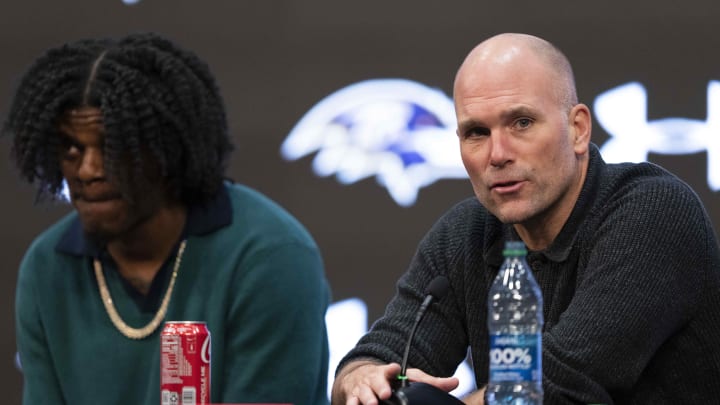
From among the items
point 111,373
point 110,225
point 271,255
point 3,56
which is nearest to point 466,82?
point 271,255

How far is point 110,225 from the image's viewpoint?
2.96m

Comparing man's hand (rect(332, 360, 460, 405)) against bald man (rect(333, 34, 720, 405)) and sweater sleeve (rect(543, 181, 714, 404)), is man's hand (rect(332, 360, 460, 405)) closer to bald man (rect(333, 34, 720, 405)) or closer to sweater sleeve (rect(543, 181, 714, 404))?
bald man (rect(333, 34, 720, 405))

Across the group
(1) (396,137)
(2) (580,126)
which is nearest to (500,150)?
(2) (580,126)

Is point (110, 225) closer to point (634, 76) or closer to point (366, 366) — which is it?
point (366, 366)

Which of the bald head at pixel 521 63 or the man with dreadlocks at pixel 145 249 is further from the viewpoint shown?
the man with dreadlocks at pixel 145 249

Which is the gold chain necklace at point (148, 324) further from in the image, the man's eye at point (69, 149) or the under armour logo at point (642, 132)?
the under armour logo at point (642, 132)

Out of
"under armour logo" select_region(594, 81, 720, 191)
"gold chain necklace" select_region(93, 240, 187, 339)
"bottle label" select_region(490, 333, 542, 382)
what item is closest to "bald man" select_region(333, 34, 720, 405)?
"bottle label" select_region(490, 333, 542, 382)

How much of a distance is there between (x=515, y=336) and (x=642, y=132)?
1841mm

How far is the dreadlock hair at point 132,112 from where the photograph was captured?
2936 millimetres

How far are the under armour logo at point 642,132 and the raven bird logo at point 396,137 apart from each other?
0.43 metres

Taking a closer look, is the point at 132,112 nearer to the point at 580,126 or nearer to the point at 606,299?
the point at 580,126

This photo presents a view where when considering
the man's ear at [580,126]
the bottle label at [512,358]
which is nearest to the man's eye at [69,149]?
the man's ear at [580,126]

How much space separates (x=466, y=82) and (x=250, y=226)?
759mm

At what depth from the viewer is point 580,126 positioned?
2.58 m
